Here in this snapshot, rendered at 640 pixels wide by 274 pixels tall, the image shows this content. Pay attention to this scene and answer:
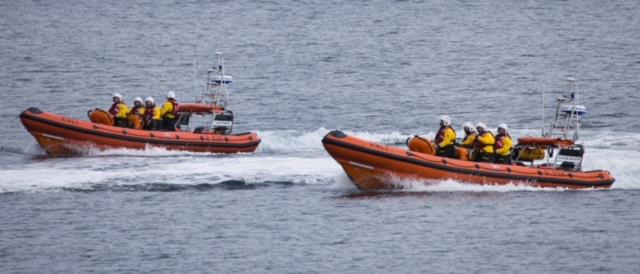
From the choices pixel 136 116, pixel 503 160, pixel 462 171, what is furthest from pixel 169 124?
pixel 503 160

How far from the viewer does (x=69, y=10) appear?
264ft

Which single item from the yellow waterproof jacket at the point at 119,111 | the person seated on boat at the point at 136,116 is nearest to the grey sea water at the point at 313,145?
the person seated on boat at the point at 136,116

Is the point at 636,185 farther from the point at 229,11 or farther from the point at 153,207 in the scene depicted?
the point at 229,11

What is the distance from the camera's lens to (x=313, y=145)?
3500cm

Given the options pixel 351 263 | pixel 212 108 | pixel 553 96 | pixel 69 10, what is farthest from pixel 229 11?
pixel 351 263

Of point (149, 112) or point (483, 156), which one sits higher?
point (149, 112)

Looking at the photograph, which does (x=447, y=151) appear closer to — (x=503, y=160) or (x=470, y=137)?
(x=470, y=137)

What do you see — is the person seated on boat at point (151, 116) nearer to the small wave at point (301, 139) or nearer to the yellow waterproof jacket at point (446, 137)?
the small wave at point (301, 139)

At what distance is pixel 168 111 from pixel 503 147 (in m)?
8.22

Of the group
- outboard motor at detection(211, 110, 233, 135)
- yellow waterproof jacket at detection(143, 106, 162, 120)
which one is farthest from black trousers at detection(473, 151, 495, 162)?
yellow waterproof jacket at detection(143, 106, 162, 120)

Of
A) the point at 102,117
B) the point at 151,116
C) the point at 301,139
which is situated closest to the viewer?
the point at 102,117

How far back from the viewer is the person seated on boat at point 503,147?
93.8 feet

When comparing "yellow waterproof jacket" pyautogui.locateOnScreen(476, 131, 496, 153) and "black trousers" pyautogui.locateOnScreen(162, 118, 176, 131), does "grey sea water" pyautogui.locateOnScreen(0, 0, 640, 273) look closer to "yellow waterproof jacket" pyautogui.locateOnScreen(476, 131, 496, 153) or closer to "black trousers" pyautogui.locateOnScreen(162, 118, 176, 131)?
"yellow waterproof jacket" pyautogui.locateOnScreen(476, 131, 496, 153)

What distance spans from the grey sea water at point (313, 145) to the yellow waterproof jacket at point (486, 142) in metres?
0.74
